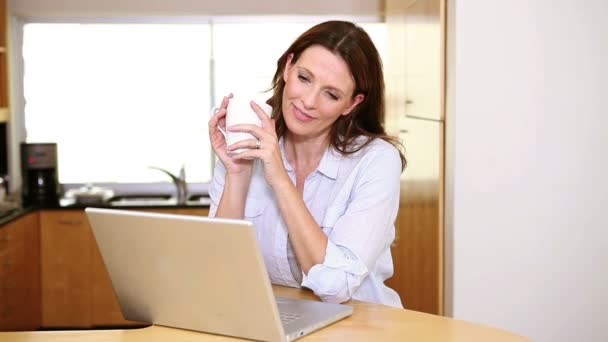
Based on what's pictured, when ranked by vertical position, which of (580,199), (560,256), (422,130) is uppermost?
(422,130)

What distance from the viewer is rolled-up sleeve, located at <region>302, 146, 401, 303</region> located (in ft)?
6.02

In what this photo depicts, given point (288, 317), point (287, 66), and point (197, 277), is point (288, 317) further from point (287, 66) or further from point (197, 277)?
point (287, 66)

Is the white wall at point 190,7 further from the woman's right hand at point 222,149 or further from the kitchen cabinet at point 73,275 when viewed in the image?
the woman's right hand at point 222,149

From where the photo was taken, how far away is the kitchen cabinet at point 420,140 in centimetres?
336

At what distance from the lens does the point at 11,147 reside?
530 centimetres

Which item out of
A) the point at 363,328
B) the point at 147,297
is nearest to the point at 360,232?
the point at 363,328

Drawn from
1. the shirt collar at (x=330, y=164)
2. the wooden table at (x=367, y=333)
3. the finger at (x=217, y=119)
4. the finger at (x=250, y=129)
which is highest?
the finger at (x=217, y=119)

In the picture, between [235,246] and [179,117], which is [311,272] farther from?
[179,117]

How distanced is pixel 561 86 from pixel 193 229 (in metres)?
2.01

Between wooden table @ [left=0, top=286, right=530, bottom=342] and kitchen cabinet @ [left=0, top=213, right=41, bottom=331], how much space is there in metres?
2.87

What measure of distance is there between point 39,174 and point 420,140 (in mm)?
2396

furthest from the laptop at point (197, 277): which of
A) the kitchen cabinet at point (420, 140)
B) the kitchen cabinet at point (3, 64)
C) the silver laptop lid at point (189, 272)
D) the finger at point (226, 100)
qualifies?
the kitchen cabinet at point (3, 64)

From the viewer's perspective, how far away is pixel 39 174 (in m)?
5.07

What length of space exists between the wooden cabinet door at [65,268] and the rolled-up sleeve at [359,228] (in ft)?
10.5
